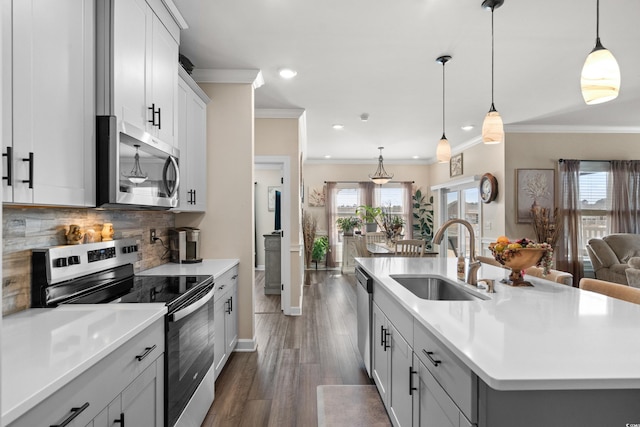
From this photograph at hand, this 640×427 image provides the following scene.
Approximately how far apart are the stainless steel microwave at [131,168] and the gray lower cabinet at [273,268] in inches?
131

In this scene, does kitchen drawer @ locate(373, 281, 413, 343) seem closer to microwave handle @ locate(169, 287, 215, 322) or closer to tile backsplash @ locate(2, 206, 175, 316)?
microwave handle @ locate(169, 287, 215, 322)

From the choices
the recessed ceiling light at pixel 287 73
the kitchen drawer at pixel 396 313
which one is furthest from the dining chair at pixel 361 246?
the kitchen drawer at pixel 396 313

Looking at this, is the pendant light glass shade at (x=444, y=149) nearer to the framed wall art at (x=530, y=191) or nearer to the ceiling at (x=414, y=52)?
the ceiling at (x=414, y=52)

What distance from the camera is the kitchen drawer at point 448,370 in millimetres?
1052

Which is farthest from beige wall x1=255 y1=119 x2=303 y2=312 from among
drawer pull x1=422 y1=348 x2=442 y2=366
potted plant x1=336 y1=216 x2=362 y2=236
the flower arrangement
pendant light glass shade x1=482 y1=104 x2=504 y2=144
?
potted plant x1=336 y1=216 x2=362 y2=236

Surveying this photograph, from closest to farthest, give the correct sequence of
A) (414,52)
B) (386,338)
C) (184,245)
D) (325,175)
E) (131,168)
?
1. (131,168)
2. (386,338)
3. (414,52)
4. (184,245)
5. (325,175)

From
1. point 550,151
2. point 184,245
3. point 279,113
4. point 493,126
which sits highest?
point 279,113

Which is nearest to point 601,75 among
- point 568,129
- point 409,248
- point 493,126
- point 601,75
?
point 601,75

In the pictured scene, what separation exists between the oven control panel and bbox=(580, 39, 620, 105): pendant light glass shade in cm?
250

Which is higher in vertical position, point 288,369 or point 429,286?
point 429,286

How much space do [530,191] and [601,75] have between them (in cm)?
434

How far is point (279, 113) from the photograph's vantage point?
177 inches

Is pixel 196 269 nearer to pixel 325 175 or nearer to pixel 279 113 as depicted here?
pixel 279 113

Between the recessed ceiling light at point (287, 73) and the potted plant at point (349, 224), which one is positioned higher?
the recessed ceiling light at point (287, 73)
